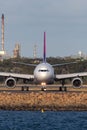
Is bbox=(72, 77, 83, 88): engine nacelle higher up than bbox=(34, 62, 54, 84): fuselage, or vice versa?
bbox=(34, 62, 54, 84): fuselage

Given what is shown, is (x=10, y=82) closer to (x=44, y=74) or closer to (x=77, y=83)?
(x=44, y=74)

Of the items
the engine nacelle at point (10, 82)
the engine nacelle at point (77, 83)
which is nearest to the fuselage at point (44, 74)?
the engine nacelle at point (10, 82)

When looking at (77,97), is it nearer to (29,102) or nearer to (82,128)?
(29,102)

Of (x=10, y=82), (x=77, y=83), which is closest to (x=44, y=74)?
(x=77, y=83)

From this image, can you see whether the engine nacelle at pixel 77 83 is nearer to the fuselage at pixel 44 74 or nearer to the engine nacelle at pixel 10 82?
the fuselage at pixel 44 74

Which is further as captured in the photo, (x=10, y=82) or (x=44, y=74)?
(x=10, y=82)

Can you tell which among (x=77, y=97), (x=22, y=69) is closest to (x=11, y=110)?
(x=77, y=97)

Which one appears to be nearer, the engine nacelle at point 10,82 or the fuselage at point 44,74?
the fuselage at point 44,74

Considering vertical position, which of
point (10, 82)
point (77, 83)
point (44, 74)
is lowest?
point (77, 83)

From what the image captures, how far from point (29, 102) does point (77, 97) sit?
5318 mm

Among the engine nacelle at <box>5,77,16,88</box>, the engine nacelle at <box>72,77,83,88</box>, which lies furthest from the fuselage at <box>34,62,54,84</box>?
the engine nacelle at <box>72,77,83,88</box>

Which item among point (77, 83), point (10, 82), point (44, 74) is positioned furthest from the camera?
point (10, 82)

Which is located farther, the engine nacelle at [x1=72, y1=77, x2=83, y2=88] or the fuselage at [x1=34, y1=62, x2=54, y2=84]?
the engine nacelle at [x1=72, y1=77, x2=83, y2=88]

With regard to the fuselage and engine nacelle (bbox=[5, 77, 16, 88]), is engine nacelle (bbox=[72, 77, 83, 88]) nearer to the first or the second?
the fuselage
